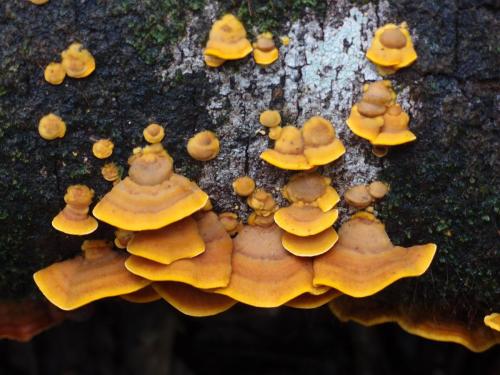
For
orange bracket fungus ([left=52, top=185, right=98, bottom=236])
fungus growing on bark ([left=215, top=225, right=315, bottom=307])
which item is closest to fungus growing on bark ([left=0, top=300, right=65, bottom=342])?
orange bracket fungus ([left=52, top=185, right=98, bottom=236])

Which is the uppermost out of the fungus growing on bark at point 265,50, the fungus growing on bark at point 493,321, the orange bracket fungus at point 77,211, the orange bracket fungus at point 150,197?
the fungus growing on bark at point 265,50

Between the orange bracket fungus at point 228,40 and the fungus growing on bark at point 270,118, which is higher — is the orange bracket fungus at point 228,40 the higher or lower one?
the higher one

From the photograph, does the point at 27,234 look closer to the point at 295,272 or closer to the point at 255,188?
the point at 255,188

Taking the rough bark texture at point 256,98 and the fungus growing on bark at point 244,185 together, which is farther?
the fungus growing on bark at point 244,185

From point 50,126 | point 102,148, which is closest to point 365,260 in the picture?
point 102,148

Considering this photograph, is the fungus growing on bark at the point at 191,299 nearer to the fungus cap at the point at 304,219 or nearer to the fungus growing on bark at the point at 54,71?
the fungus cap at the point at 304,219

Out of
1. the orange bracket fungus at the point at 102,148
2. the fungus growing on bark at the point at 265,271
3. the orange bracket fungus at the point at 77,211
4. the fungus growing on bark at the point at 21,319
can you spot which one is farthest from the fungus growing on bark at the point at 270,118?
the fungus growing on bark at the point at 21,319

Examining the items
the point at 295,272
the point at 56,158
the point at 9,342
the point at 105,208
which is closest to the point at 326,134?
the point at 295,272
